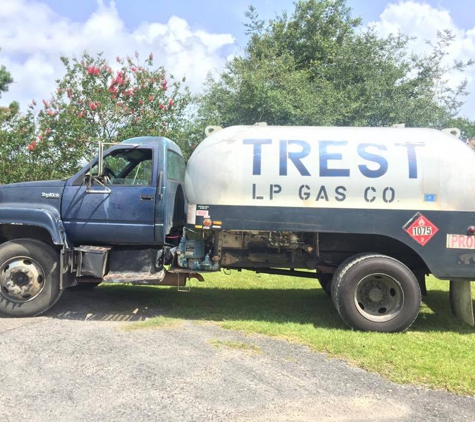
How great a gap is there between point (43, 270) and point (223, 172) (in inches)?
110

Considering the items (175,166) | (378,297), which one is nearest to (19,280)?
(175,166)

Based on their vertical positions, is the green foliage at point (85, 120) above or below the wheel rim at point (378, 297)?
above

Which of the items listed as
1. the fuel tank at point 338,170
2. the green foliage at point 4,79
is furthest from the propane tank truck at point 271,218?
the green foliage at point 4,79

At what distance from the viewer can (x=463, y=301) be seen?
19.4ft

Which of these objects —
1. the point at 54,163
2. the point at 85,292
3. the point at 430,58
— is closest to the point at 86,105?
the point at 54,163

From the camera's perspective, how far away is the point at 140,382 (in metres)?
4.06

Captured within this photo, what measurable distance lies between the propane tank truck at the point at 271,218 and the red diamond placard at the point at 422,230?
0.01m

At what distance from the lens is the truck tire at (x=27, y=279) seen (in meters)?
5.96

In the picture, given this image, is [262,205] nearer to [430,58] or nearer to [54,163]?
[54,163]

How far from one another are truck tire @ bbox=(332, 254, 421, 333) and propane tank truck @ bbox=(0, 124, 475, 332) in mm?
15

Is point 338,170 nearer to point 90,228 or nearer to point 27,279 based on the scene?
point 90,228

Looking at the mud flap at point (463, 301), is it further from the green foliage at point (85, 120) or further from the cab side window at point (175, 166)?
the green foliage at point (85, 120)

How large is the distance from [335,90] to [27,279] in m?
11.2

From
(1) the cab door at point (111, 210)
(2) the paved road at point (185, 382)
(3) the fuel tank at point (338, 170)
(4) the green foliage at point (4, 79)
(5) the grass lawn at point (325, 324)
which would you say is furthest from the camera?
(4) the green foliage at point (4, 79)
